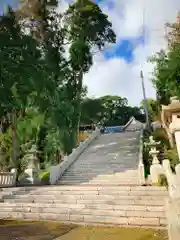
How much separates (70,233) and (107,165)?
9971 millimetres

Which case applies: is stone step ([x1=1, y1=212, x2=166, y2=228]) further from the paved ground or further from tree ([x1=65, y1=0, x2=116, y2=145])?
tree ([x1=65, y1=0, x2=116, y2=145])

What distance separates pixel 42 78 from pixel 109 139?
31.8 feet

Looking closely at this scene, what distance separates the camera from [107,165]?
625 inches

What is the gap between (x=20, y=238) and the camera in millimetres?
5738

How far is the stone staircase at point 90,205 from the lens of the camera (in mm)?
6686

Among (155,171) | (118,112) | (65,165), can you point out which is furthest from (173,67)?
(118,112)

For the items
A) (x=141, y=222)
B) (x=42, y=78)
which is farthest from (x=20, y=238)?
(x=42, y=78)

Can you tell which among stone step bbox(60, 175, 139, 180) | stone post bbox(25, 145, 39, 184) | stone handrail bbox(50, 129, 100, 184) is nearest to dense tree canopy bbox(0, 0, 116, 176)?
stone handrail bbox(50, 129, 100, 184)

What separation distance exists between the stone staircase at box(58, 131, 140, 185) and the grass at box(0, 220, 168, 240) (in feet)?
19.9

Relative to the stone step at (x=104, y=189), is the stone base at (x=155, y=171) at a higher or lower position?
higher

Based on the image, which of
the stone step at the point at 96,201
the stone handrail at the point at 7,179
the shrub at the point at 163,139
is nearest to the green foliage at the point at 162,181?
the stone step at the point at 96,201

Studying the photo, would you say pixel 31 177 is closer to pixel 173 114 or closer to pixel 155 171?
pixel 155 171

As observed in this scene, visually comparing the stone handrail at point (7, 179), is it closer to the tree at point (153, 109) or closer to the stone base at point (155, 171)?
the stone base at point (155, 171)

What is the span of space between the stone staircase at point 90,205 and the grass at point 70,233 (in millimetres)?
421
